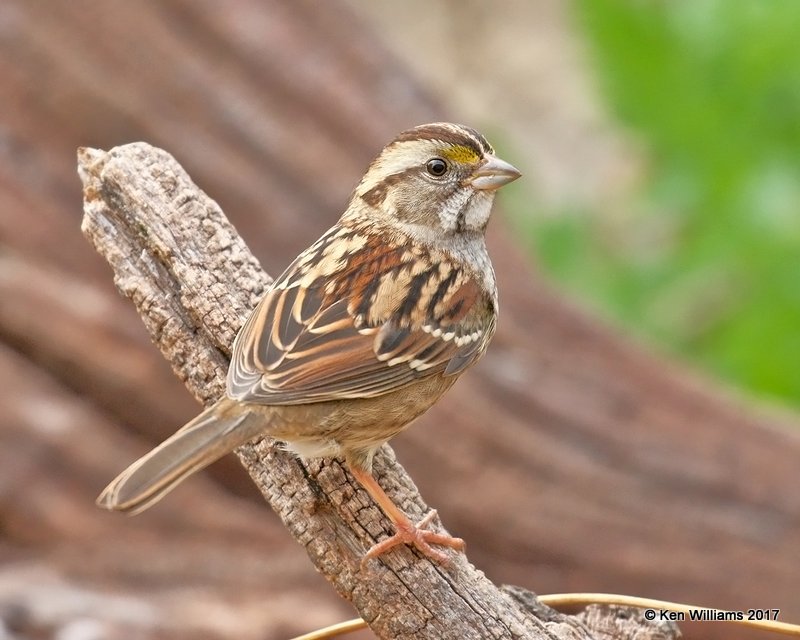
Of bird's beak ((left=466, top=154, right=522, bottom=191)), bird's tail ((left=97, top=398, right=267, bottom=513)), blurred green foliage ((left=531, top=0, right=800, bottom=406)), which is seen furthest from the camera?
blurred green foliage ((left=531, top=0, right=800, bottom=406))

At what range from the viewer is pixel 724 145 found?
27.0 feet

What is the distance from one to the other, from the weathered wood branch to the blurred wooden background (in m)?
2.72

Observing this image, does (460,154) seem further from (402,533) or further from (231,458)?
(231,458)

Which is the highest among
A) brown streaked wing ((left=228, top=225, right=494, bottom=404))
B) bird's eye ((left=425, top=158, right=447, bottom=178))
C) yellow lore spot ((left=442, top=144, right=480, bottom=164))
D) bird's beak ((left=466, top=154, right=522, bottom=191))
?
bird's eye ((left=425, top=158, right=447, bottom=178))

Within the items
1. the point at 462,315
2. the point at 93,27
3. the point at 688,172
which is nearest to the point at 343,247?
the point at 462,315

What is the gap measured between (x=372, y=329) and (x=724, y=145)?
5.43 metres

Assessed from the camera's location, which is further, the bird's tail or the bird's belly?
the bird's belly

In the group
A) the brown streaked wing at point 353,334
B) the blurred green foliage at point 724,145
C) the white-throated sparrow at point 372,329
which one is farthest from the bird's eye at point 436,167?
the blurred green foliage at point 724,145

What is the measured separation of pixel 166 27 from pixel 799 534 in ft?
13.7

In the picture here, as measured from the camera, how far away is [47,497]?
229 inches

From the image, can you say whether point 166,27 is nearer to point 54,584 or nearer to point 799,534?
point 54,584

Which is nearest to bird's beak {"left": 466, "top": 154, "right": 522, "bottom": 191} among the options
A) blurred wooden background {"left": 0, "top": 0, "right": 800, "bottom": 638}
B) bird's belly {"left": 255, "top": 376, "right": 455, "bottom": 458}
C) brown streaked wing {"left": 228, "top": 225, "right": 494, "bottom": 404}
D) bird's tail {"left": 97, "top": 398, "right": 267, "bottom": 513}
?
brown streaked wing {"left": 228, "top": 225, "right": 494, "bottom": 404}

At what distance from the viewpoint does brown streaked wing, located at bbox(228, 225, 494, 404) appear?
3.14 metres

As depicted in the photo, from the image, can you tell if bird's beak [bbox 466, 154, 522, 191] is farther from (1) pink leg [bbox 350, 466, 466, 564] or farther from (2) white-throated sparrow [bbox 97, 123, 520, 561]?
(1) pink leg [bbox 350, 466, 466, 564]
